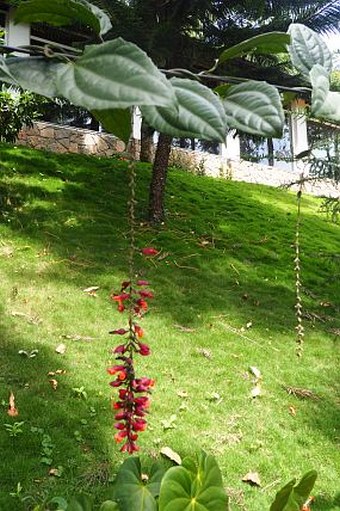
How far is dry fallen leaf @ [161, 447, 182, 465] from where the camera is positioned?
2412 millimetres

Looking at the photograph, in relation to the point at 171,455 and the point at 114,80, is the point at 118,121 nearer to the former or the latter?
the point at 114,80

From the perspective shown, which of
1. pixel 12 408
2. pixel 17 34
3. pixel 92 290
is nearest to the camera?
pixel 12 408

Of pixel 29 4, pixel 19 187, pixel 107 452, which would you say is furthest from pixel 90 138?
pixel 29 4

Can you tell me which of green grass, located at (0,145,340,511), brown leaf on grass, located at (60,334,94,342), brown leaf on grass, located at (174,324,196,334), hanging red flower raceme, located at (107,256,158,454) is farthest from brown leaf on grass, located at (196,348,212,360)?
hanging red flower raceme, located at (107,256,158,454)

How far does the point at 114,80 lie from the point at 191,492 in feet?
4.00

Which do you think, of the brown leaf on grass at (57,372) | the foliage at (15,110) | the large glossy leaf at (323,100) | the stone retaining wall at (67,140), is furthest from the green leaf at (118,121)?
the stone retaining wall at (67,140)

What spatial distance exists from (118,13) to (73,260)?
2.61 meters

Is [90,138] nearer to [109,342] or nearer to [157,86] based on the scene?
[109,342]

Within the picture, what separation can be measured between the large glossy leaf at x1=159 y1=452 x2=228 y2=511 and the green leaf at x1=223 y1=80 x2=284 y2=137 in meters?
1.09

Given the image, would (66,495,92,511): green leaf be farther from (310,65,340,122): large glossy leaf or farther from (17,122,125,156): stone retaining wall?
(17,122,125,156): stone retaining wall

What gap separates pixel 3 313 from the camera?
3525mm

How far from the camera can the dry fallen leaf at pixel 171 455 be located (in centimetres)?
241

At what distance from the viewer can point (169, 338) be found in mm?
3641

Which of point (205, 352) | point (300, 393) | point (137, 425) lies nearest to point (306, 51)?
point (137, 425)
